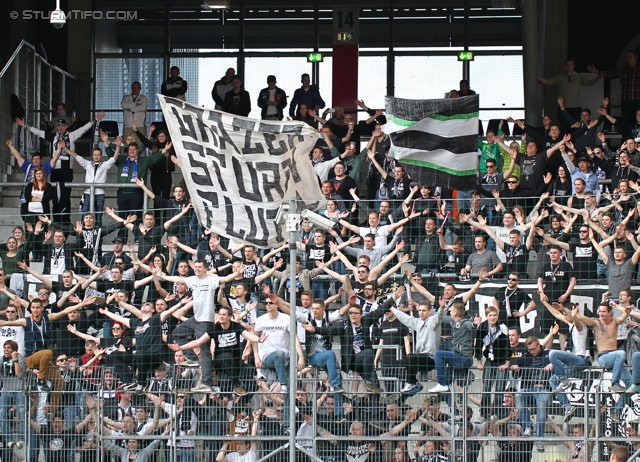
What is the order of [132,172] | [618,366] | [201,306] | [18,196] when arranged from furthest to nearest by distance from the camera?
[18,196] < [132,172] < [201,306] < [618,366]

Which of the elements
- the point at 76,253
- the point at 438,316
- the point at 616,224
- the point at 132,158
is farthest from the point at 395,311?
the point at 132,158

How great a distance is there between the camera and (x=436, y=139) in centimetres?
1634

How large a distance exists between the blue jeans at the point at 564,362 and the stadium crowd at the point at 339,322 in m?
0.03

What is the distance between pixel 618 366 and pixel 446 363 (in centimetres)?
206

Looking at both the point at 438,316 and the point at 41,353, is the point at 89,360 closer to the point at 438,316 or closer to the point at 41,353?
the point at 41,353

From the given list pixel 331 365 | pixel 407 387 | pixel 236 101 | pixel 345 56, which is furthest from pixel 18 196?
pixel 407 387

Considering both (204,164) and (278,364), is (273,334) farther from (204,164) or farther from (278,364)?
(204,164)

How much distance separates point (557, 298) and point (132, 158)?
25.4ft

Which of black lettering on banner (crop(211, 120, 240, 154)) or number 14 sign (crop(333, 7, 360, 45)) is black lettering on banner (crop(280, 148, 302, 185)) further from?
number 14 sign (crop(333, 7, 360, 45))

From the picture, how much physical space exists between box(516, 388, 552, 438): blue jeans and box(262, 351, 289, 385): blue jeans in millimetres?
2855

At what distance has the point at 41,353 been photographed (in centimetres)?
1684

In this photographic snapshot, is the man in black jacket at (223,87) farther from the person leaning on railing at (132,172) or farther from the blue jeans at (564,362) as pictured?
the blue jeans at (564,362)

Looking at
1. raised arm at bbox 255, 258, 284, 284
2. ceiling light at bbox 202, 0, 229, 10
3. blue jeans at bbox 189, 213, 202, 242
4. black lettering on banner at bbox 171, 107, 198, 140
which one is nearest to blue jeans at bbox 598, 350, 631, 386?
raised arm at bbox 255, 258, 284, 284

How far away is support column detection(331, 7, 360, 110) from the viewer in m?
27.0
